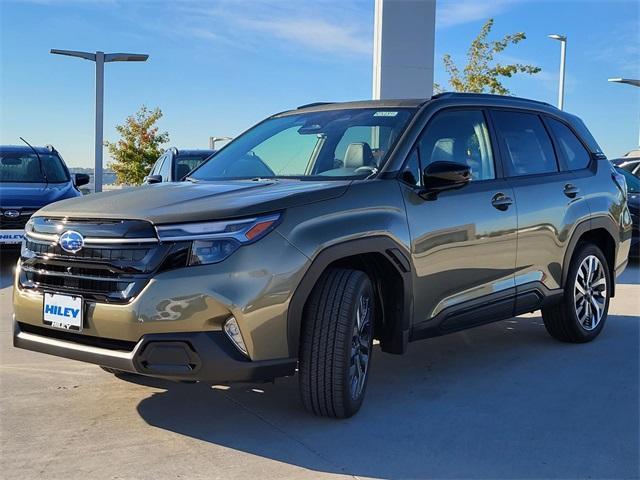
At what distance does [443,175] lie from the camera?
4.03 metres

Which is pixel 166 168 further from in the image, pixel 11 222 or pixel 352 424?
pixel 352 424

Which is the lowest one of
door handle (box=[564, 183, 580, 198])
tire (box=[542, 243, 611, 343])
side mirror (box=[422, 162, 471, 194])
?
tire (box=[542, 243, 611, 343])

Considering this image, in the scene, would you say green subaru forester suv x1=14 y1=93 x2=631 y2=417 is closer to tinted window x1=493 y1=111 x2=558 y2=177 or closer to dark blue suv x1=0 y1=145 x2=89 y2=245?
tinted window x1=493 y1=111 x2=558 y2=177

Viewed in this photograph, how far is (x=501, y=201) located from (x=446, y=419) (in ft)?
4.95

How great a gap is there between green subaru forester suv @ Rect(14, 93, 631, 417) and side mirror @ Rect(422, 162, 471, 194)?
0.04 ft

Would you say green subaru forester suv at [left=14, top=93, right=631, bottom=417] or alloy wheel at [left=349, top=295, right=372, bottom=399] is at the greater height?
green subaru forester suv at [left=14, top=93, right=631, bottom=417]

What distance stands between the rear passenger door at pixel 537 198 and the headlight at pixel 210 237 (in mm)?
2240

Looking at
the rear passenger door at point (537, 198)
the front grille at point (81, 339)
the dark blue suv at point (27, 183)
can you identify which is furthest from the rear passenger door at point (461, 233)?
the dark blue suv at point (27, 183)

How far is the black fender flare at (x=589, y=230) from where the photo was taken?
5.29m

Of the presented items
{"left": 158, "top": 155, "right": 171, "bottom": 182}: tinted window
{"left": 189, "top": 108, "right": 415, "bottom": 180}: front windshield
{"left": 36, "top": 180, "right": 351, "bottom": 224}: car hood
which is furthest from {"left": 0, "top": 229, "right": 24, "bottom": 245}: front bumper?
{"left": 36, "top": 180, "right": 351, "bottom": 224}: car hood

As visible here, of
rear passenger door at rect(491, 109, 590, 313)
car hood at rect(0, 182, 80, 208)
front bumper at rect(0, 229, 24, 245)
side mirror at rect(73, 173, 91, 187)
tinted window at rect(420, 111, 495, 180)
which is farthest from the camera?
side mirror at rect(73, 173, 91, 187)

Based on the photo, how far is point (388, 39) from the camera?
403 inches

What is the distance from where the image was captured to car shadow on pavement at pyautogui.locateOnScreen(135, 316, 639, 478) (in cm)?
333

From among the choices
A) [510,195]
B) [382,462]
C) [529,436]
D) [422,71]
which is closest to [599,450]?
[529,436]
